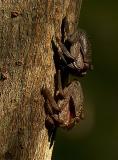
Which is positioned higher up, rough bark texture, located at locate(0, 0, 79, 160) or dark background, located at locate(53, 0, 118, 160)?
rough bark texture, located at locate(0, 0, 79, 160)

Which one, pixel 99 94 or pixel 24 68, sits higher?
pixel 24 68

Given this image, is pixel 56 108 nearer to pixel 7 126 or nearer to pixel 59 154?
pixel 7 126

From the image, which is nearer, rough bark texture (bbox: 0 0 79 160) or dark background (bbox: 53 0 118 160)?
rough bark texture (bbox: 0 0 79 160)

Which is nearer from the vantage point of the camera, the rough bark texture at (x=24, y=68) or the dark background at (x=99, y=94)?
the rough bark texture at (x=24, y=68)

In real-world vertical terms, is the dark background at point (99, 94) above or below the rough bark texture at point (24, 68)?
below
